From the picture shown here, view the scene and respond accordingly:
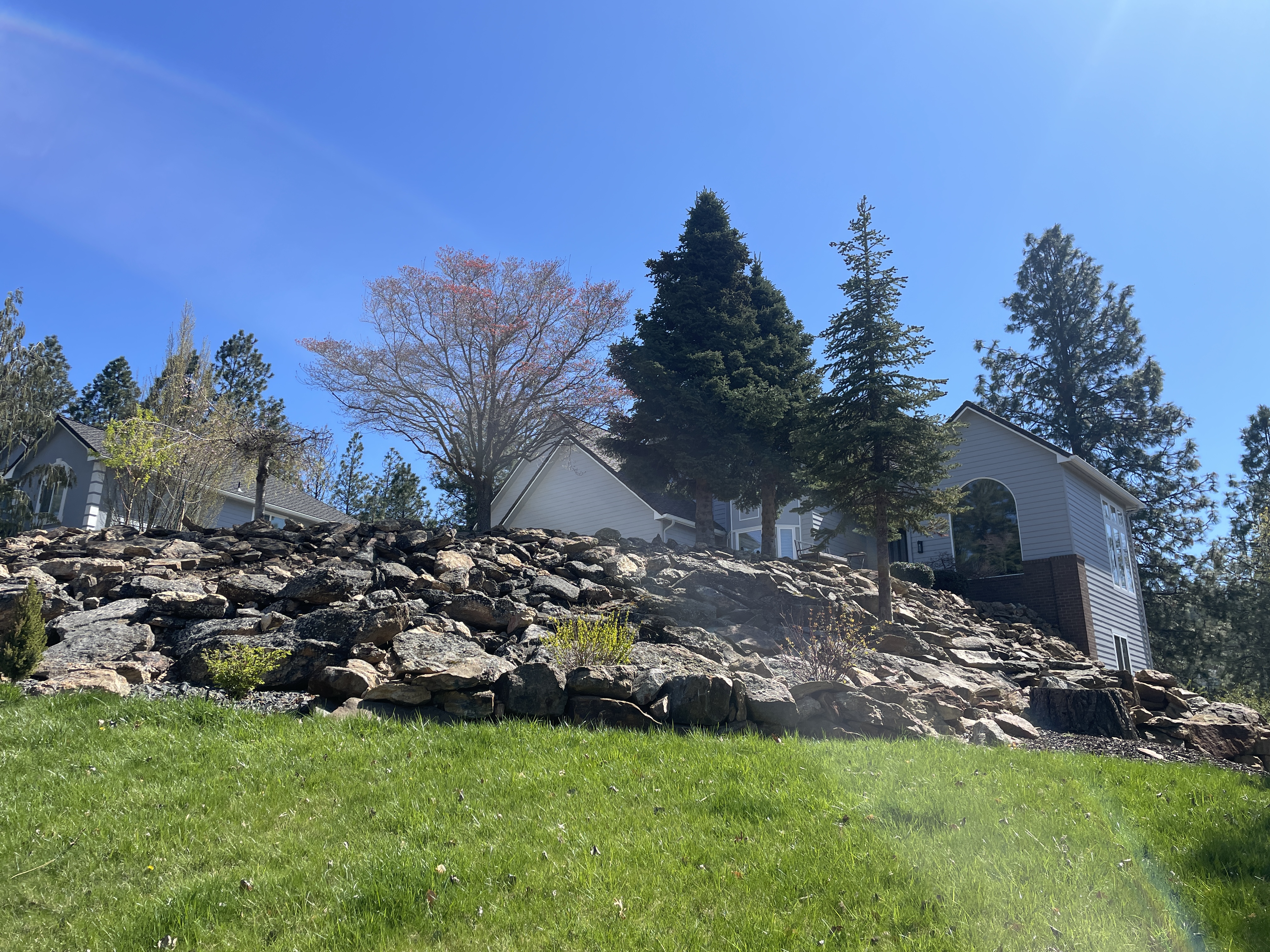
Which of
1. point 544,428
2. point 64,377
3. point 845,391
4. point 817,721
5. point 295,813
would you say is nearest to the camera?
point 295,813

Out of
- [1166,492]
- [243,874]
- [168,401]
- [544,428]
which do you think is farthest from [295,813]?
[1166,492]

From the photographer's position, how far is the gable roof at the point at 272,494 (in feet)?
70.3

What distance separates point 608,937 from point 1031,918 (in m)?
1.89

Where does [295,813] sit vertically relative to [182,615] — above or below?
below

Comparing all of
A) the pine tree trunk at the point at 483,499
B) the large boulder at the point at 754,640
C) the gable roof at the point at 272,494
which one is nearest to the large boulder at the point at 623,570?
the large boulder at the point at 754,640

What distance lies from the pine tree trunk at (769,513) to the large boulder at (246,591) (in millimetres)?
11035

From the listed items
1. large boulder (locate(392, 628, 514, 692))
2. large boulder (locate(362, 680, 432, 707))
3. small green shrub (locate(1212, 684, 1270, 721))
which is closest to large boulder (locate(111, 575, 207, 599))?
large boulder (locate(392, 628, 514, 692))

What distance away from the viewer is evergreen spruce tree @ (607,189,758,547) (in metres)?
17.6

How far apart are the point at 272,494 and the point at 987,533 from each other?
21.3 meters

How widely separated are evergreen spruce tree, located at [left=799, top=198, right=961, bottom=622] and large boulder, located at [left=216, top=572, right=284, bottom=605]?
8.45 m

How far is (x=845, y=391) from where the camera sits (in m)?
13.4

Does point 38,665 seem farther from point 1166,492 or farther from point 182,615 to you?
point 1166,492

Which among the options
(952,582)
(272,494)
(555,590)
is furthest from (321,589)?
(272,494)

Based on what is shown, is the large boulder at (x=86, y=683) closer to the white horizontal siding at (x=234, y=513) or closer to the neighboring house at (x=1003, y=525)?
the neighboring house at (x=1003, y=525)
